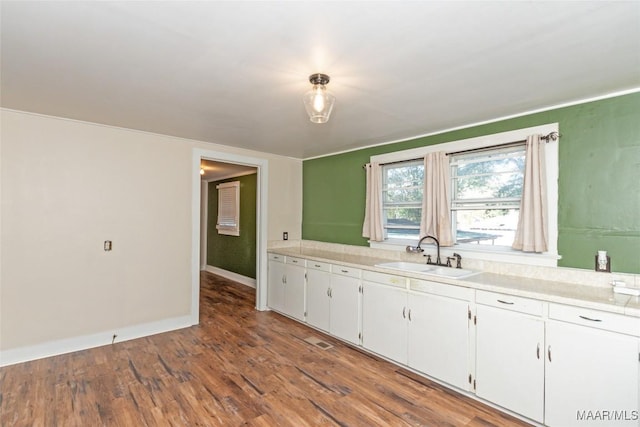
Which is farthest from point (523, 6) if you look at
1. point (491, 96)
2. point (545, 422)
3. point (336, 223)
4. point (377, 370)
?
point (336, 223)

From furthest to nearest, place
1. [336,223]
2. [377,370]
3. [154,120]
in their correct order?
1. [336,223]
2. [154,120]
3. [377,370]

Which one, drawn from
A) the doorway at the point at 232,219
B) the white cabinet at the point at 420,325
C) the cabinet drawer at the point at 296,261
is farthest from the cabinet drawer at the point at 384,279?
the doorway at the point at 232,219

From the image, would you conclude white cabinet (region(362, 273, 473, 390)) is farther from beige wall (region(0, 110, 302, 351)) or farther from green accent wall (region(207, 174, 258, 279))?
green accent wall (region(207, 174, 258, 279))

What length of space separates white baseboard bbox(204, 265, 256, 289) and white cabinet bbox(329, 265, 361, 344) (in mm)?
2706

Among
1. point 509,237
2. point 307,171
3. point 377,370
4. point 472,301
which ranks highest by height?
point 307,171

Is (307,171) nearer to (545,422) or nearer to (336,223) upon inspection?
(336,223)

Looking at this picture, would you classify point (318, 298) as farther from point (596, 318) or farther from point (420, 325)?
point (596, 318)

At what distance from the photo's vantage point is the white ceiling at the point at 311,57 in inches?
57.1

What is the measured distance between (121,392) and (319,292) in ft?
6.75

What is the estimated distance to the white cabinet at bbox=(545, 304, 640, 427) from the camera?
179cm

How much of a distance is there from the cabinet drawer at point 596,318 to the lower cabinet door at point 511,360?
0.13 m

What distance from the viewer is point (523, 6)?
4.56 ft

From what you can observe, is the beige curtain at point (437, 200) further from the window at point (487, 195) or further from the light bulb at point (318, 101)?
the light bulb at point (318, 101)

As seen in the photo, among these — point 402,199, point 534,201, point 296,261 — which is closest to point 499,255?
point 534,201
